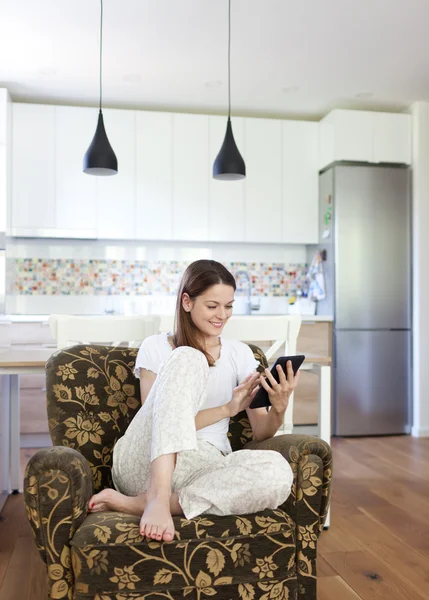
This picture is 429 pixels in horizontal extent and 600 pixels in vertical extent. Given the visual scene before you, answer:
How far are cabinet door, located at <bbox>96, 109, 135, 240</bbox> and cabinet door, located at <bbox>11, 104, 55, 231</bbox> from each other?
0.40 m

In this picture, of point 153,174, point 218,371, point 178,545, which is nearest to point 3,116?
point 153,174

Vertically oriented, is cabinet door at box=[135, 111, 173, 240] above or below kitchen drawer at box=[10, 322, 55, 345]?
above

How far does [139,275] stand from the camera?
5.32m

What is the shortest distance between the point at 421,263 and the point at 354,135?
118 cm

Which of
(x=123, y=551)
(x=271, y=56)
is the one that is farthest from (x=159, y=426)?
(x=271, y=56)

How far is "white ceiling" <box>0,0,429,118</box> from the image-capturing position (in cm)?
347

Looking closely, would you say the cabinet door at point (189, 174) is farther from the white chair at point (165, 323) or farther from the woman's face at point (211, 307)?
the woman's face at point (211, 307)

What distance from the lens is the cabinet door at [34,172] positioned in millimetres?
4777

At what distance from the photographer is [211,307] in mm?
1978

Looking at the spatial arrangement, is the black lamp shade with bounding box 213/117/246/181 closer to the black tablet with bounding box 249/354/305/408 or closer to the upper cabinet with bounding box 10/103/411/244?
the upper cabinet with bounding box 10/103/411/244

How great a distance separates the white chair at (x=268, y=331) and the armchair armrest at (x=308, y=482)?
1.02m

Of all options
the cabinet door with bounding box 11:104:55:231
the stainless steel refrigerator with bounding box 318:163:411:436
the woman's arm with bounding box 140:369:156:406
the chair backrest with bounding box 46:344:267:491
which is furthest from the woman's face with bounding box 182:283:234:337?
the cabinet door with bounding box 11:104:55:231

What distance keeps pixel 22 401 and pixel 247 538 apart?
325cm

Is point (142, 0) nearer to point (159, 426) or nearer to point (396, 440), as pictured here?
point (159, 426)
